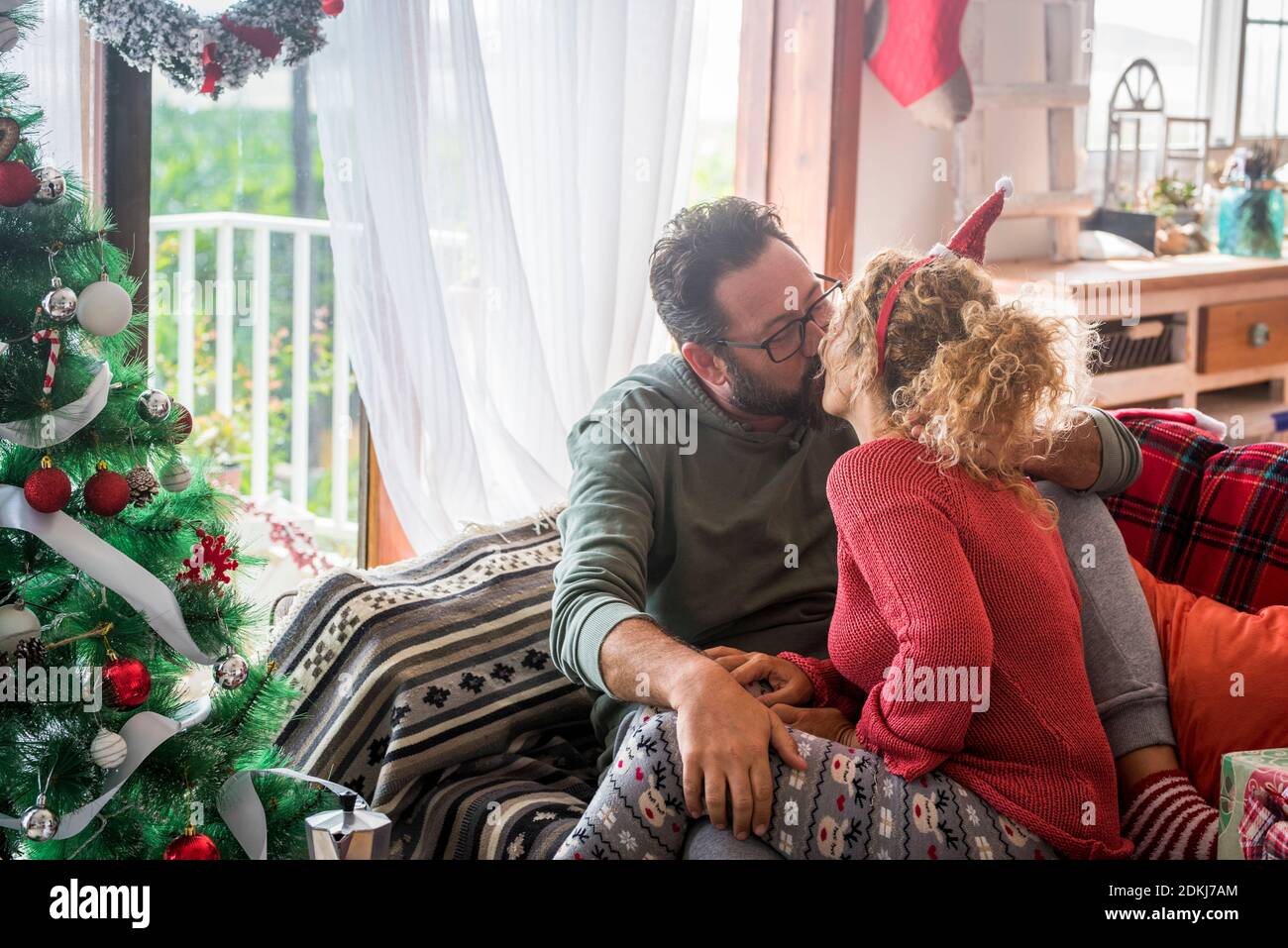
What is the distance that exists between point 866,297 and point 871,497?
0.26m

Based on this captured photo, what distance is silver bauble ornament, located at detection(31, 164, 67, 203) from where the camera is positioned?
1.24 meters

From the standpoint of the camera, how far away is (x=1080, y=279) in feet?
9.80

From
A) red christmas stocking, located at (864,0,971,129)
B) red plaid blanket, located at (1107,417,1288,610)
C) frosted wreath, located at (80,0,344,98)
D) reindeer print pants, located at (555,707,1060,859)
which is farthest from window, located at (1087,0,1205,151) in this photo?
reindeer print pants, located at (555,707,1060,859)

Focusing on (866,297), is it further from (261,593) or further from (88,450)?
(261,593)

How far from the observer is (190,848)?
4.33 ft

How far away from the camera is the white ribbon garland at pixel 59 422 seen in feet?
4.12

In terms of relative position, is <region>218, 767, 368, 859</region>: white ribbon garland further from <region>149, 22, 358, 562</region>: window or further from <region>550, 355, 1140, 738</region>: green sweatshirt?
<region>149, 22, 358, 562</region>: window

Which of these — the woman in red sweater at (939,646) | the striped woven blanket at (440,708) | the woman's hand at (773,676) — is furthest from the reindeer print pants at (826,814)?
the striped woven blanket at (440,708)

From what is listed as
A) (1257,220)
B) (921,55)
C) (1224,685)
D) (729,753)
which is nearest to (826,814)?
(729,753)

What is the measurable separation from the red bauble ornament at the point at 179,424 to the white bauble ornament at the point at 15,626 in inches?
9.2

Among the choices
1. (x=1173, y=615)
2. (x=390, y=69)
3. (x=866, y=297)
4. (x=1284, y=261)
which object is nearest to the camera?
(x=866, y=297)
